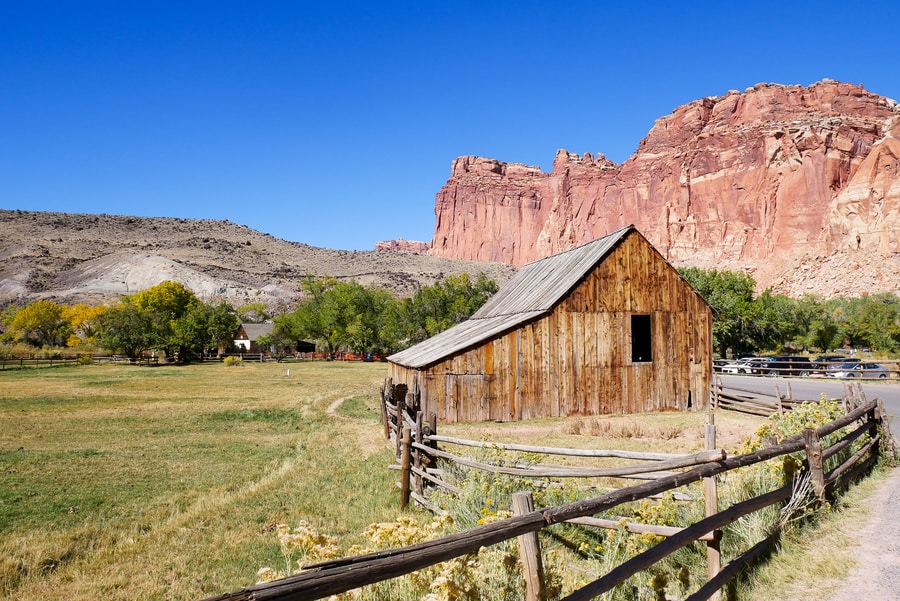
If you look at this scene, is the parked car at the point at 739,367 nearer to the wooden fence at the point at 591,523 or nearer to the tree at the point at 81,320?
the wooden fence at the point at 591,523

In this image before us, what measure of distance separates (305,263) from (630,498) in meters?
118

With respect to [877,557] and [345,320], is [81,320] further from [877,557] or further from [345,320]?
[877,557]

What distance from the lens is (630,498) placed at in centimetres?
470

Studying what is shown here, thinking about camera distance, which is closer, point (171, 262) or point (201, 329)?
point (201, 329)

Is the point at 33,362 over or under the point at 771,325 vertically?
under

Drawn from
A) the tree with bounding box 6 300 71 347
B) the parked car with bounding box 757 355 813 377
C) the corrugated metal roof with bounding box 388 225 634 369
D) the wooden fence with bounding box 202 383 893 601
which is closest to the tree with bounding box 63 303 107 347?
the tree with bounding box 6 300 71 347

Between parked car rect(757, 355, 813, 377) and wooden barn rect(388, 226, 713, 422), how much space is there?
15773 millimetres

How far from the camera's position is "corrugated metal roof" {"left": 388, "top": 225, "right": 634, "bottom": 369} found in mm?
19688

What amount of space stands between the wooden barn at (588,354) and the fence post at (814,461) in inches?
485

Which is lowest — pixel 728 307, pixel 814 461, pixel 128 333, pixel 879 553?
pixel 879 553

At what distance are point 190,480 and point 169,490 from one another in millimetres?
831

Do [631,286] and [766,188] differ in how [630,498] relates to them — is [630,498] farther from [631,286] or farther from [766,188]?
[766,188]

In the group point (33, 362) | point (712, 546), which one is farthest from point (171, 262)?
point (712, 546)

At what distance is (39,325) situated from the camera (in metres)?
73.3
